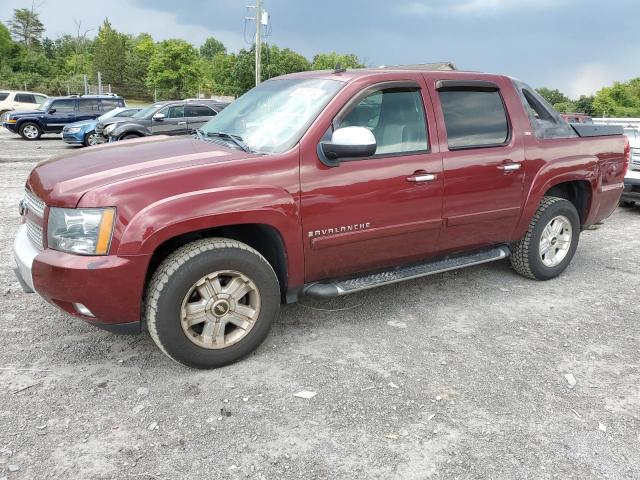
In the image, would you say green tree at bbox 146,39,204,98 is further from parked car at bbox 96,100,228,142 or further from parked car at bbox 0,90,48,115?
parked car at bbox 96,100,228,142

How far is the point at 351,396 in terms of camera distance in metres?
3.00

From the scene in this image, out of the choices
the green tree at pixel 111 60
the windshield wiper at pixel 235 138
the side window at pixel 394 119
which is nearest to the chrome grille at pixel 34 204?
the windshield wiper at pixel 235 138

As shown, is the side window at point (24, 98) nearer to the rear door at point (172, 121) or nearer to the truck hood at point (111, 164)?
the rear door at point (172, 121)

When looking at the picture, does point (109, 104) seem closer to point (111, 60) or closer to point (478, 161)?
point (478, 161)

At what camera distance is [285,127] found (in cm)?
353

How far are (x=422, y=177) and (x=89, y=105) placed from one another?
1831cm

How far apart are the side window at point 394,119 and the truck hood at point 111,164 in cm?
92

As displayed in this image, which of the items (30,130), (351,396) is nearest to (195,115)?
(30,130)

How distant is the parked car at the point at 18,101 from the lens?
23.6 meters

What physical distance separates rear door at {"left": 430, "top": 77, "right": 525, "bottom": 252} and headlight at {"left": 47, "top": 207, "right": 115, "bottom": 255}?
7.81 ft

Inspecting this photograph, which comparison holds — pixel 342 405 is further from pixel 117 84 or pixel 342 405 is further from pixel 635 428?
pixel 117 84

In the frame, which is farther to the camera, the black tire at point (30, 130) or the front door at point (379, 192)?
the black tire at point (30, 130)

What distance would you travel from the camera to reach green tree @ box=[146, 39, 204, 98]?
166 feet

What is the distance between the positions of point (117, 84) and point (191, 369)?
6563cm
